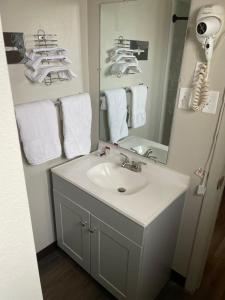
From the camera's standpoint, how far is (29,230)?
1.85ft

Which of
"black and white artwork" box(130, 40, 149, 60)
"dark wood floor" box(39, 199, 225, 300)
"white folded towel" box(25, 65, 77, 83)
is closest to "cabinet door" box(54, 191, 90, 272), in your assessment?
"dark wood floor" box(39, 199, 225, 300)

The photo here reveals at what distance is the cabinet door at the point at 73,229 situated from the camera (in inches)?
63.3

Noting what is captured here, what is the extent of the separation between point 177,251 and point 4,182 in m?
1.57

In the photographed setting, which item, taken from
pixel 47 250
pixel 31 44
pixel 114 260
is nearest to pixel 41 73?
pixel 31 44

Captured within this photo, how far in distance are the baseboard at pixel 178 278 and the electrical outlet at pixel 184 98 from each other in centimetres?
127

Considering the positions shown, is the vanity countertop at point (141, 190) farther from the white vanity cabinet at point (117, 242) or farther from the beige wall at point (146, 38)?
the beige wall at point (146, 38)

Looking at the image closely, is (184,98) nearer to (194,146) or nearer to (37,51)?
(194,146)

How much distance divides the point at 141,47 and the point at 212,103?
2.08ft

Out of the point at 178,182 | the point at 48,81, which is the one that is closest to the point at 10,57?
the point at 48,81

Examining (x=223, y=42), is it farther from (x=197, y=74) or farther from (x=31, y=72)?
(x=31, y=72)

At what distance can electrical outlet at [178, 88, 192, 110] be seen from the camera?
4.34 feet

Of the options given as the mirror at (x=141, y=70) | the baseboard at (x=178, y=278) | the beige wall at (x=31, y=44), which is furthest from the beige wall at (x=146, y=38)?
the baseboard at (x=178, y=278)

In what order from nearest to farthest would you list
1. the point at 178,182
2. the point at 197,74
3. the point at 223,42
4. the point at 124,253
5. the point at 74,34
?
the point at 223,42 < the point at 197,74 < the point at 124,253 < the point at 178,182 < the point at 74,34

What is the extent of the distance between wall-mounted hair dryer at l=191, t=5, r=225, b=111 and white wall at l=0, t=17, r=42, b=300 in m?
1.01
